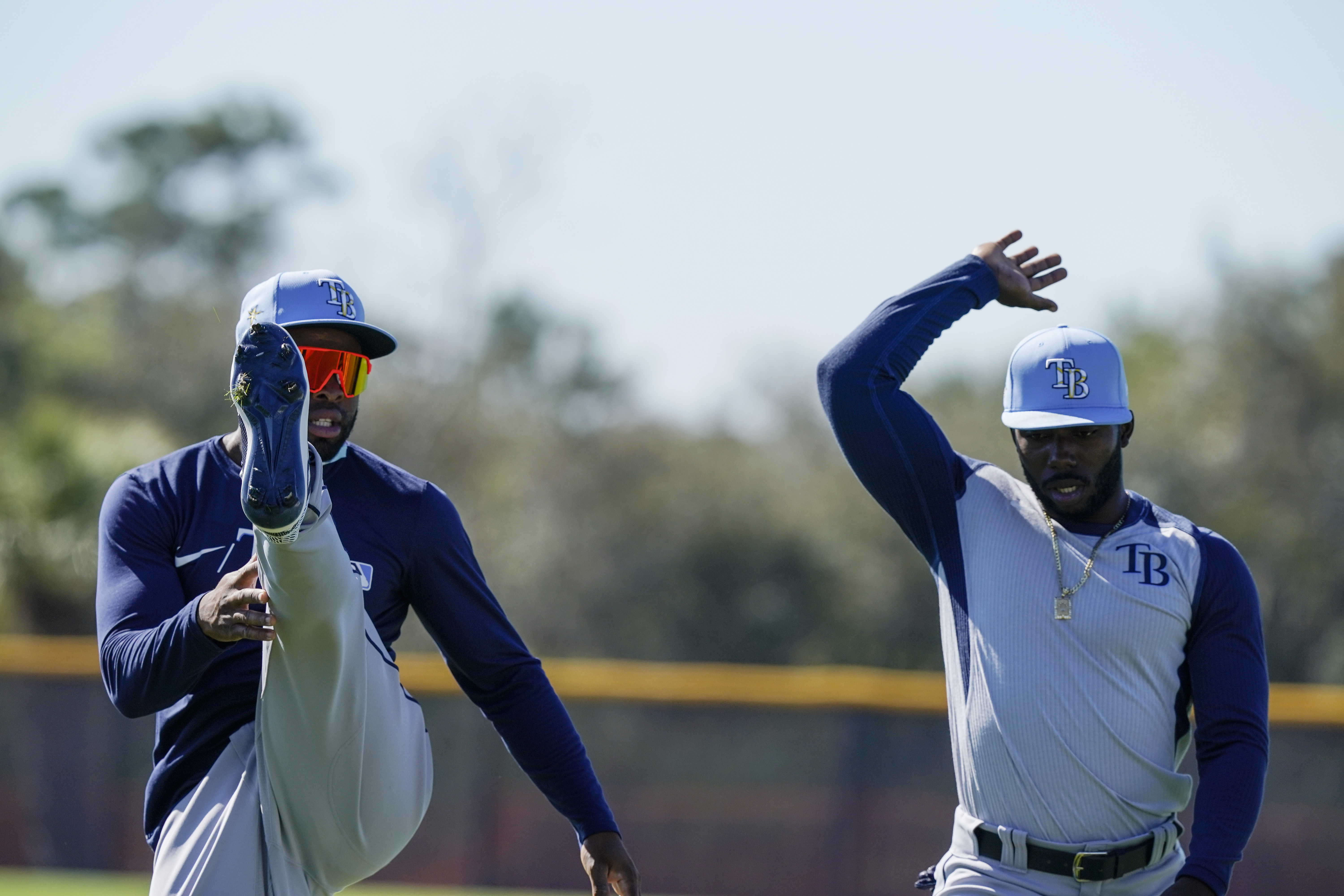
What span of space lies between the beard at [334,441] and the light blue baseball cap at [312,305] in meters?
0.18

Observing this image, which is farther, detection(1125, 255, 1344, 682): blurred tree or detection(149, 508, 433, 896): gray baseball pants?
detection(1125, 255, 1344, 682): blurred tree

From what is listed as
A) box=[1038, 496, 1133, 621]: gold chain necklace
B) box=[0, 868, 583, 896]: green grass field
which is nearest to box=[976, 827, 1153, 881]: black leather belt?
box=[1038, 496, 1133, 621]: gold chain necklace

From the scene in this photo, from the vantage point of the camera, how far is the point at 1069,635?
12.3 feet

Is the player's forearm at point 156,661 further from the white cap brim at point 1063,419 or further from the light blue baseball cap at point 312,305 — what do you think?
the white cap brim at point 1063,419

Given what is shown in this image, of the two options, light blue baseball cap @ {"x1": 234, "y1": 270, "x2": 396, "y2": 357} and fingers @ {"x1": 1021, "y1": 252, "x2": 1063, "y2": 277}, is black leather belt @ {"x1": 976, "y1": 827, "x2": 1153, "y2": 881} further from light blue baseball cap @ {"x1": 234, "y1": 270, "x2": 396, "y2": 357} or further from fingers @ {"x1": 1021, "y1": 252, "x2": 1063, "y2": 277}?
light blue baseball cap @ {"x1": 234, "y1": 270, "x2": 396, "y2": 357}

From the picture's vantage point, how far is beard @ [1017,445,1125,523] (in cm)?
386

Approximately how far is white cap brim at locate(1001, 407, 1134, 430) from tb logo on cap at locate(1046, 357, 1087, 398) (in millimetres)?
57

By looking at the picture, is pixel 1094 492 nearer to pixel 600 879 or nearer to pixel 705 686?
pixel 600 879

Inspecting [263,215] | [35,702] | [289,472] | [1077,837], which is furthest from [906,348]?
[263,215]

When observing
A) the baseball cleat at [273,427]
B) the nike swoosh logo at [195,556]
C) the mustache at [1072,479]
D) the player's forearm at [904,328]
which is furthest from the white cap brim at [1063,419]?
the nike swoosh logo at [195,556]

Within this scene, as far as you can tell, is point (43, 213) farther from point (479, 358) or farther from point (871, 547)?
point (871, 547)

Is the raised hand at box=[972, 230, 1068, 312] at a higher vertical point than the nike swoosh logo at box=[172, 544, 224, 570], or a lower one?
higher

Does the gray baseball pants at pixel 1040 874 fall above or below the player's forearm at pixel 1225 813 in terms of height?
below

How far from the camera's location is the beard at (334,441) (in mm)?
3570
